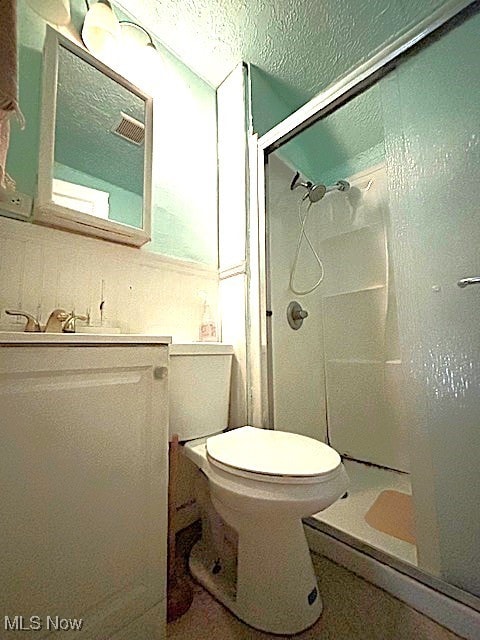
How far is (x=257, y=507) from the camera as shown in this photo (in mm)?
721

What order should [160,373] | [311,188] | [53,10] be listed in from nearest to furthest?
[160,373] < [53,10] < [311,188]

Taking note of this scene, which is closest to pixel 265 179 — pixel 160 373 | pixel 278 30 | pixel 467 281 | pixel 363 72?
pixel 363 72

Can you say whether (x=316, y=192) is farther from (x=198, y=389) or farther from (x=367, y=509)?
(x=367, y=509)

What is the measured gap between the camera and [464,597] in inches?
30.6

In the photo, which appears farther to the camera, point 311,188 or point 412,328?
point 311,188

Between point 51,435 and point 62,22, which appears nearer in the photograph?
point 51,435

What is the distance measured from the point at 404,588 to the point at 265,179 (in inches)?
60.6

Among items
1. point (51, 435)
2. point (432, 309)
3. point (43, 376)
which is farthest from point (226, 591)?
point (432, 309)

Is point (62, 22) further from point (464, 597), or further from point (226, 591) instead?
point (464, 597)

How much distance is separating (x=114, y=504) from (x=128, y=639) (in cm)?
30

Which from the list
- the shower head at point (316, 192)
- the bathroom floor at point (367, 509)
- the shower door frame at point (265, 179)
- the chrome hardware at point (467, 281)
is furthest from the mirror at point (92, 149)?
the bathroom floor at point (367, 509)

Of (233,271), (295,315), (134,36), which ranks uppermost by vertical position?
(134,36)

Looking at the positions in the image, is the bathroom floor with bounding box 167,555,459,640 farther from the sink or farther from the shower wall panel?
the sink

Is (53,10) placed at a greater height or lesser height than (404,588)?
greater
